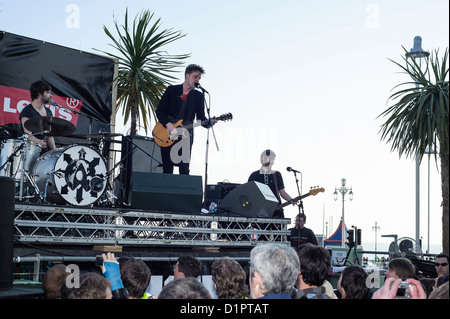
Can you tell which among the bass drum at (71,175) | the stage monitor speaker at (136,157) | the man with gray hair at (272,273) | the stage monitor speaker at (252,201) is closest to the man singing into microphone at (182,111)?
the stage monitor speaker at (136,157)

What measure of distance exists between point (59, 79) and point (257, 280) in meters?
8.87

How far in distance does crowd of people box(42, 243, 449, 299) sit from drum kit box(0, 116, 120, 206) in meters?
2.36

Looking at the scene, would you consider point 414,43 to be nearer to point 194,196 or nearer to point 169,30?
point 169,30

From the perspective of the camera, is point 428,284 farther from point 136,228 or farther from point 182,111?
point 182,111

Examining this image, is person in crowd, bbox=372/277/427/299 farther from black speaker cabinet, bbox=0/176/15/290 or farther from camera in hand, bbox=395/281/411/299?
black speaker cabinet, bbox=0/176/15/290

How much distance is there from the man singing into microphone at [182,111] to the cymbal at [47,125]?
2.00 meters

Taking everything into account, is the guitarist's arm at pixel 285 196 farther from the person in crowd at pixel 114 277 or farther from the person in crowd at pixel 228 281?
the person in crowd at pixel 114 277

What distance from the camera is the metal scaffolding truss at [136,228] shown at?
6.43 metres

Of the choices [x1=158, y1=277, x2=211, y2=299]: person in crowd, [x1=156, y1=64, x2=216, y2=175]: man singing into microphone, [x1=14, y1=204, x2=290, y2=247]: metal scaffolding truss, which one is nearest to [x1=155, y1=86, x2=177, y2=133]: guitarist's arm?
[x1=156, y1=64, x2=216, y2=175]: man singing into microphone

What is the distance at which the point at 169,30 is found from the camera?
12.2 metres

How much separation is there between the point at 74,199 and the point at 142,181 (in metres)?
0.99

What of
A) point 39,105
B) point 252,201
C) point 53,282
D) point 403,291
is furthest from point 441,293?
point 39,105

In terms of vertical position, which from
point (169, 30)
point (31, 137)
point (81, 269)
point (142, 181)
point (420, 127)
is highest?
point (169, 30)

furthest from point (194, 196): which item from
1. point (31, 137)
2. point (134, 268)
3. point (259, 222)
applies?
point (134, 268)
